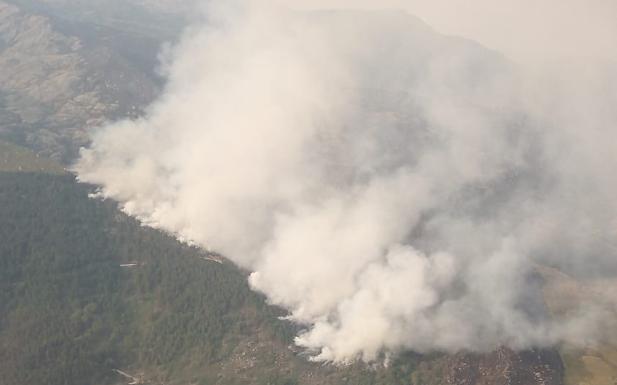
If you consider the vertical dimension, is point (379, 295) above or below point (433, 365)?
above

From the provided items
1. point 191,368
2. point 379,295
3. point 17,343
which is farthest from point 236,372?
point 17,343

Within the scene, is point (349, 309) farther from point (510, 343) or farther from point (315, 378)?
point (510, 343)

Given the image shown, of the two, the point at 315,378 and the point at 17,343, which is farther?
the point at 17,343

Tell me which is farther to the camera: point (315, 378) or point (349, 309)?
point (349, 309)

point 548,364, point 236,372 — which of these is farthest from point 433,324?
point 236,372

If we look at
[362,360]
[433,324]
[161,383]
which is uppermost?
[433,324]

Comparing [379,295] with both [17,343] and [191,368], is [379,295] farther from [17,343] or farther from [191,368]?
[17,343]

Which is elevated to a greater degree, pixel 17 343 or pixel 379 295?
pixel 379 295

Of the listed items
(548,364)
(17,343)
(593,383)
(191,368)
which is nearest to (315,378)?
(191,368)
